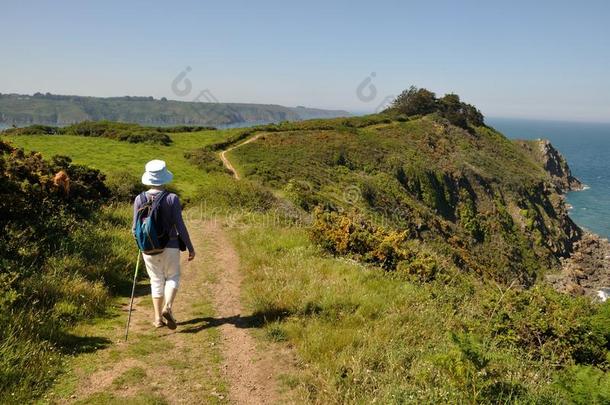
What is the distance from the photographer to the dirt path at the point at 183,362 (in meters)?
4.76

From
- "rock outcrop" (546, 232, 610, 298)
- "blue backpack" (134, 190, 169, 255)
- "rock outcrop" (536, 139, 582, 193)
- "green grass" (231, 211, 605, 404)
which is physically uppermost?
"blue backpack" (134, 190, 169, 255)

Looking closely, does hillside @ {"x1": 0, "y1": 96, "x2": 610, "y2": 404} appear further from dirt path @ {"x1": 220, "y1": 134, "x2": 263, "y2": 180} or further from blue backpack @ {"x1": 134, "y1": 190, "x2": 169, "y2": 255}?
dirt path @ {"x1": 220, "y1": 134, "x2": 263, "y2": 180}

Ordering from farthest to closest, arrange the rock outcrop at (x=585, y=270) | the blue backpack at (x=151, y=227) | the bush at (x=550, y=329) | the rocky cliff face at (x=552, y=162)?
1. the rocky cliff face at (x=552, y=162)
2. the rock outcrop at (x=585, y=270)
3. the bush at (x=550, y=329)
4. the blue backpack at (x=151, y=227)

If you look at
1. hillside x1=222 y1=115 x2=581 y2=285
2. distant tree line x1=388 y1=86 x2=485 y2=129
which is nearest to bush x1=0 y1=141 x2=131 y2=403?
hillside x1=222 y1=115 x2=581 y2=285

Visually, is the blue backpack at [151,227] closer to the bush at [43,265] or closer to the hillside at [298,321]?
the hillside at [298,321]

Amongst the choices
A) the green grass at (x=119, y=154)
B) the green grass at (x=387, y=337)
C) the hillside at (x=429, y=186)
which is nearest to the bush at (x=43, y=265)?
the green grass at (x=387, y=337)

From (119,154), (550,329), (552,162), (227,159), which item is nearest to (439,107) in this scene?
(552,162)

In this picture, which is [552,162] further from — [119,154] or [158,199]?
[158,199]

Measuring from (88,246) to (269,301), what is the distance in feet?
14.0

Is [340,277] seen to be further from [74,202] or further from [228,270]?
[74,202]

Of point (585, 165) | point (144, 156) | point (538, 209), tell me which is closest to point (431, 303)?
point (144, 156)

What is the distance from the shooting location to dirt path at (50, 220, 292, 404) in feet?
15.6

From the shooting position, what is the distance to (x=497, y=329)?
7285 millimetres

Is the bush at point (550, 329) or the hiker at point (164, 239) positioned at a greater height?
the hiker at point (164, 239)
